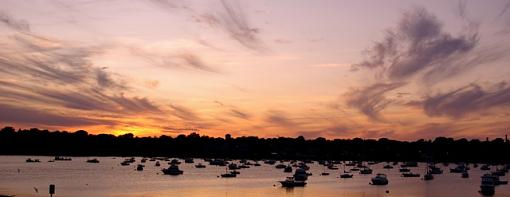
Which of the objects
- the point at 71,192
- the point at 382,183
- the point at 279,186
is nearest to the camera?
the point at 71,192

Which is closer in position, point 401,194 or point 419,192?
point 401,194

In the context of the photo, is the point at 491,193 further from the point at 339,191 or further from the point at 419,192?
the point at 339,191

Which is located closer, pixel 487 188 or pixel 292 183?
pixel 487 188

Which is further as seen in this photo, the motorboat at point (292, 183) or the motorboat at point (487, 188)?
the motorboat at point (292, 183)

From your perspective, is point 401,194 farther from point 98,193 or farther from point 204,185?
point 98,193

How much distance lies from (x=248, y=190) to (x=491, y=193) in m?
49.9

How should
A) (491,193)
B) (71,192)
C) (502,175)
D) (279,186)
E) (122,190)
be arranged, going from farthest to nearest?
(502,175) → (279,186) → (491,193) → (122,190) → (71,192)

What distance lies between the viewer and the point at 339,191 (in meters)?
131

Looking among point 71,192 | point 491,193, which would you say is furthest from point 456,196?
point 71,192

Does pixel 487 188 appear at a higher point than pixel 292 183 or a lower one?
lower

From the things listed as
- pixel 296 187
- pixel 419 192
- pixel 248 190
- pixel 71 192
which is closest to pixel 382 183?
pixel 419 192

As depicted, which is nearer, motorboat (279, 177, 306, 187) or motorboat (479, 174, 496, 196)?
motorboat (479, 174, 496, 196)

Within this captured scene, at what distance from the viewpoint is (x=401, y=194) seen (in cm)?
12606

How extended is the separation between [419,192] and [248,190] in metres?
38.0
